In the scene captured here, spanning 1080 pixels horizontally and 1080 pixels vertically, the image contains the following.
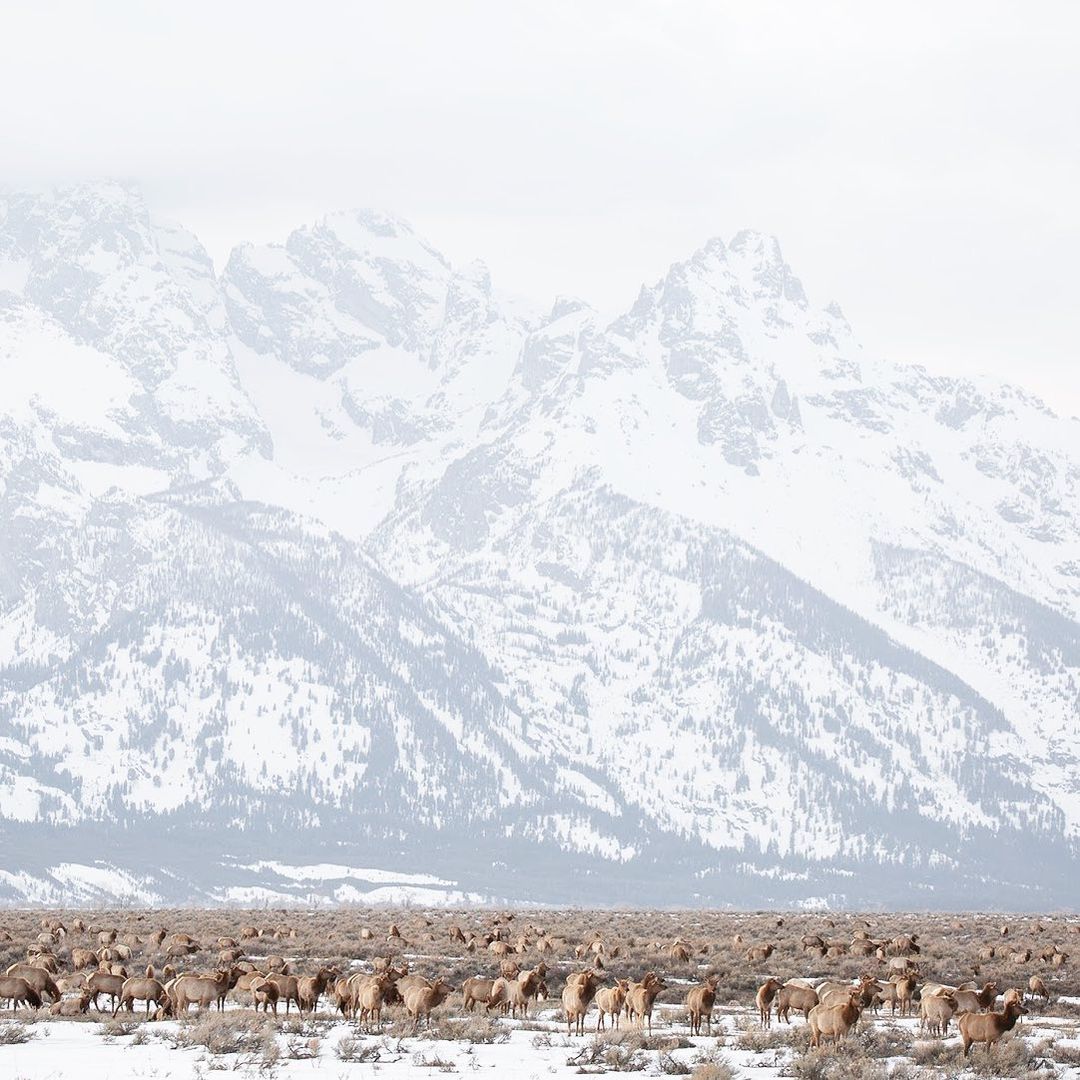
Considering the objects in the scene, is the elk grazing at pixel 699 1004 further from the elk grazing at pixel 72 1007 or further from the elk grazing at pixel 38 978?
the elk grazing at pixel 38 978

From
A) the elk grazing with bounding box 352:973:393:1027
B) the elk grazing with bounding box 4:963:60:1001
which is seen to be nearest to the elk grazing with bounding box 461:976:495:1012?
the elk grazing with bounding box 352:973:393:1027

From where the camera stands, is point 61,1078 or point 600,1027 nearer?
point 61,1078

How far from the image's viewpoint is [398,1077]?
102 feet

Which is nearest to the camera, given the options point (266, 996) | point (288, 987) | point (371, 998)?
point (371, 998)

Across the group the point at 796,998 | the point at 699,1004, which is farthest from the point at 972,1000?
the point at 699,1004

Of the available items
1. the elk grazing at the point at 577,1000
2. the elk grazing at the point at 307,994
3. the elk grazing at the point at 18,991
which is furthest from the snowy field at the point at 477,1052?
the elk grazing at the point at 18,991

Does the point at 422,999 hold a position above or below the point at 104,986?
above

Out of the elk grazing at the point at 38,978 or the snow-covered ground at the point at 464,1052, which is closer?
the snow-covered ground at the point at 464,1052

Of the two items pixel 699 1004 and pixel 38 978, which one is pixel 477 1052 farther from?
pixel 38 978

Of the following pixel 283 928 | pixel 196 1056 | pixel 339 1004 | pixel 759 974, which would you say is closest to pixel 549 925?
pixel 283 928

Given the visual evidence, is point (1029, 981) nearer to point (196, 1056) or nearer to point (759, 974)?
point (759, 974)

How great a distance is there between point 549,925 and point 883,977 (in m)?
27.4

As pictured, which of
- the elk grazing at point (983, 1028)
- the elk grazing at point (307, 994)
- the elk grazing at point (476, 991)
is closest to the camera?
the elk grazing at point (983, 1028)

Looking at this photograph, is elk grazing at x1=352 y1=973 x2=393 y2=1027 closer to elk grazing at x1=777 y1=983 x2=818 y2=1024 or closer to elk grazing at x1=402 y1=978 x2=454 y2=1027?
elk grazing at x1=402 y1=978 x2=454 y2=1027
